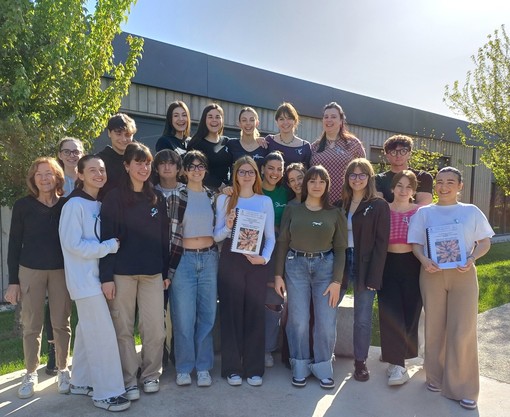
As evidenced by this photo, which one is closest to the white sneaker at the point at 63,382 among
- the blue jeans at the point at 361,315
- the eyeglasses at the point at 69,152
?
the eyeglasses at the point at 69,152

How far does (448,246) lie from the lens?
141 inches

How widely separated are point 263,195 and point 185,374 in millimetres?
1768

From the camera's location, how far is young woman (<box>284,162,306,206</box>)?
4125 millimetres

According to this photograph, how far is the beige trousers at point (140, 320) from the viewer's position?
11.6ft

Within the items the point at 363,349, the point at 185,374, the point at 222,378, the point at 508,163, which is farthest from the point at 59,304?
the point at 508,163

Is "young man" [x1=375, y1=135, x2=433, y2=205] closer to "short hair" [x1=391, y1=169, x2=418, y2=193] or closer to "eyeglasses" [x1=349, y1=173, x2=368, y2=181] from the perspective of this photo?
"short hair" [x1=391, y1=169, x2=418, y2=193]

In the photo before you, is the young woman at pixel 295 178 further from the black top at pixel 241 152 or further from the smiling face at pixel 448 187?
the smiling face at pixel 448 187

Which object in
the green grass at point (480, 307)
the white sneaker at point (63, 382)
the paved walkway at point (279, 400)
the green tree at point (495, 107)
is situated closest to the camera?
the paved walkway at point (279, 400)

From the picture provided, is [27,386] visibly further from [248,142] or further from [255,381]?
[248,142]

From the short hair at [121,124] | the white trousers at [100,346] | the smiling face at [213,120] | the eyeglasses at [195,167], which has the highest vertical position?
the smiling face at [213,120]

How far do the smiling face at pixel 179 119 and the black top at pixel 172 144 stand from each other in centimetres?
12

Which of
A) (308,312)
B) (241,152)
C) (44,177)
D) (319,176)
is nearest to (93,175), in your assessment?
(44,177)

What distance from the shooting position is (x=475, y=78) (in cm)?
1347

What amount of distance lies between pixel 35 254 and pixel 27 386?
3.75 feet
